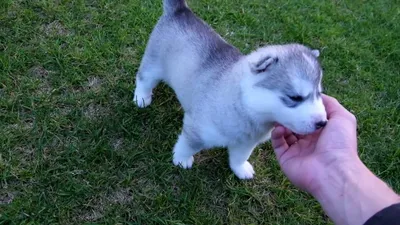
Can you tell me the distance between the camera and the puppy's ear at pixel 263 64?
260cm

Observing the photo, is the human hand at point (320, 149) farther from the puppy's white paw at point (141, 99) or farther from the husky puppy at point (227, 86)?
the puppy's white paw at point (141, 99)

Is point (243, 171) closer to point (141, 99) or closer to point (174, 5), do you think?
point (141, 99)

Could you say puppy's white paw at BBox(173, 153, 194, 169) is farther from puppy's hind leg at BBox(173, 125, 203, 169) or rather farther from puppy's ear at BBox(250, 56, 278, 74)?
puppy's ear at BBox(250, 56, 278, 74)

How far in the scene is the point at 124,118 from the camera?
3738 millimetres

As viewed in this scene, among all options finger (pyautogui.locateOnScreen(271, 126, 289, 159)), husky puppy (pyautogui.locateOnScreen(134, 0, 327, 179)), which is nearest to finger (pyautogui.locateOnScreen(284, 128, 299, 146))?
finger (pyautogui.locateOnScreen(271, 126, 289, 159))

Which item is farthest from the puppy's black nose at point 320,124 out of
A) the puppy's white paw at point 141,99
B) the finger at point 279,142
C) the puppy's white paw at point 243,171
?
the puppy's white paw at point 141,99

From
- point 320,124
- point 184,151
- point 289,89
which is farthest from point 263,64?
point 184,151

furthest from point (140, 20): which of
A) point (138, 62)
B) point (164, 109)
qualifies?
point (164, 109)

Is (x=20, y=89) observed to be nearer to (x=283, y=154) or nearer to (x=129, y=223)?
(x=129, y=223)

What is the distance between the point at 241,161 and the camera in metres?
3.43

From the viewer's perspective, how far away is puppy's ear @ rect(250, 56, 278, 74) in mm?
2598

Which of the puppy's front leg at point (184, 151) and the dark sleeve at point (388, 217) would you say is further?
the puppy's front leg at point (184, 151)

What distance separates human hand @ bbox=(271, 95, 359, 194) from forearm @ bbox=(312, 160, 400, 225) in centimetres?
6

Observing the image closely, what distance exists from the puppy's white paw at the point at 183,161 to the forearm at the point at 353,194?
3.69 ft
